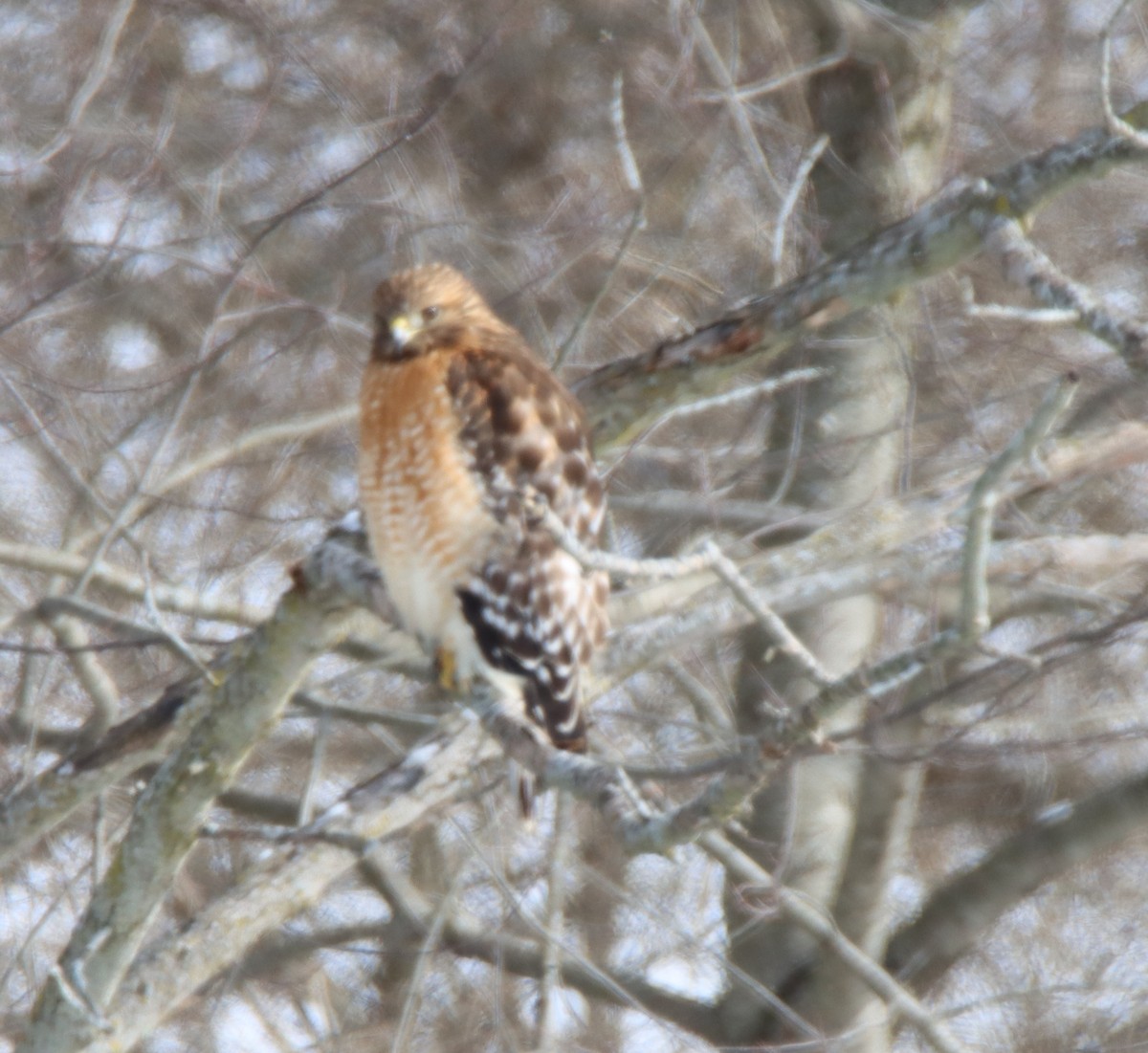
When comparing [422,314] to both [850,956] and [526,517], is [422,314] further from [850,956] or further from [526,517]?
[850,956]

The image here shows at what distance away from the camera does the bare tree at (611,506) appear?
14.9 feet

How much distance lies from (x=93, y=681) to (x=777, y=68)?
11.5ft

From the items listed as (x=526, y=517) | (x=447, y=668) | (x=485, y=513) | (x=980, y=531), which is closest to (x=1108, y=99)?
(x=980, y=531)

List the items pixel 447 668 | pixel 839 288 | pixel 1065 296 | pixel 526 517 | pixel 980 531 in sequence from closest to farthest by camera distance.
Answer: pixel 980 531
pixel 1065 296
pixel 839 288
pixel 526 517
pixel 447 668

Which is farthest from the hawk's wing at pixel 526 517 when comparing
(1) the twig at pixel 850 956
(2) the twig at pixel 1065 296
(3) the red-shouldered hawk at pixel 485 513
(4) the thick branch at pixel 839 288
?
(2) the twig at pixel 1065 296

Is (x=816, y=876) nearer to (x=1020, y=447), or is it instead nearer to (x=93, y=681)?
(x=93, y=681)

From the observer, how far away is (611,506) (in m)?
5.59

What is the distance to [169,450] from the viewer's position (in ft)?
19.6

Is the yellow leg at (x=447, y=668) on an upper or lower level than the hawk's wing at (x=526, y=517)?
lower

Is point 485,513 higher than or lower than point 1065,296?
lower

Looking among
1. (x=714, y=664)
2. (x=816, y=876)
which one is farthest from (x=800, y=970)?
(x=714, y=664)

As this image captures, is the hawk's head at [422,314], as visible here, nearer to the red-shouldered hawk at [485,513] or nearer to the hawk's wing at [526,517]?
the red-shouldered hawk at [485,513]

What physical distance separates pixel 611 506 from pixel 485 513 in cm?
107

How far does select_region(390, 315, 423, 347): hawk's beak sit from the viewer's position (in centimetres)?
488
